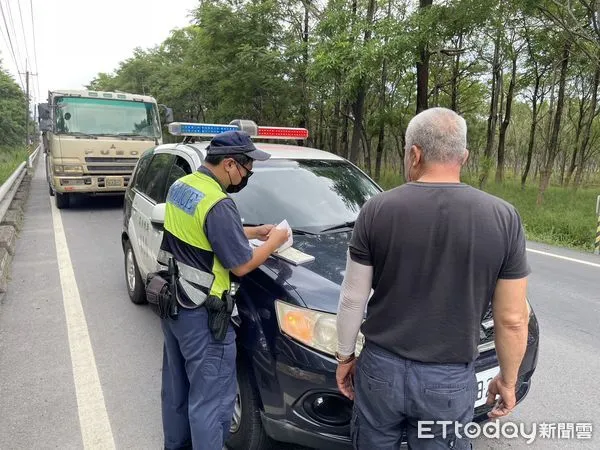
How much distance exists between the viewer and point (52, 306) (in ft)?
15.8

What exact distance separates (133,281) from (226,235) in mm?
3242

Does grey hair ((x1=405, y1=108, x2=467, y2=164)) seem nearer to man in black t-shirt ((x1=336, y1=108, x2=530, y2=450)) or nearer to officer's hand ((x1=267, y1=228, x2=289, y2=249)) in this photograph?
man in black t-shirt ((x1=336, y1=108, x2=530, y2=450))

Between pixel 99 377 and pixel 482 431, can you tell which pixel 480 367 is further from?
pixel 99 377

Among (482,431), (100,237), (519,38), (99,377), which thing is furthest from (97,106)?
(519,38)

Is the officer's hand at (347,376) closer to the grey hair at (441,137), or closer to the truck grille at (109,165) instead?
the grey hair at (441,137)

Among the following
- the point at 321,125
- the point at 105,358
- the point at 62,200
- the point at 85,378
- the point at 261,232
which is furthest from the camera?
the point at 321,125

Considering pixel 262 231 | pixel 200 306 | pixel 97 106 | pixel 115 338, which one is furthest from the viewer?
pixel 97 106

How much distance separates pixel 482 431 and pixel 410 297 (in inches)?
70.1

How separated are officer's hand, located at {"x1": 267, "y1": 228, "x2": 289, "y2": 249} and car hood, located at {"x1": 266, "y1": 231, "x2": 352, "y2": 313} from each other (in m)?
0.24

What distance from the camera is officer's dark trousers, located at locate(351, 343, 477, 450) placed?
1.59 meters

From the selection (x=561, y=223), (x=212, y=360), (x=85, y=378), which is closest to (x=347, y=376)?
(x=212, y=360)

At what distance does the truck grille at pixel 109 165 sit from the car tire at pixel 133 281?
A: 6036 millimetres

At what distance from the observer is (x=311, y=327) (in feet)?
7.27

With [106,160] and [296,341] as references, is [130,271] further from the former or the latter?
[106,160]
